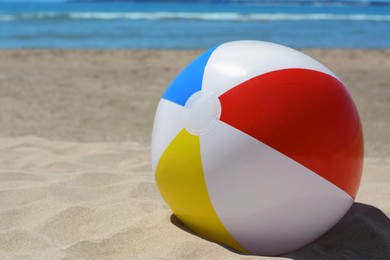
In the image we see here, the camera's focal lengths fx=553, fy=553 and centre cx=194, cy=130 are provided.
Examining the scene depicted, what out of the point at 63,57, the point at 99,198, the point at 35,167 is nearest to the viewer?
the point at 99,198

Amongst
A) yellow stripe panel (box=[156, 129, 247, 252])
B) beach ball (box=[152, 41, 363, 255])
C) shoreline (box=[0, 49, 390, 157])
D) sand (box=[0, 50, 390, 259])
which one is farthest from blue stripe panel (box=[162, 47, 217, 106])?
shoreline (box=[0, 49, 390, 157])

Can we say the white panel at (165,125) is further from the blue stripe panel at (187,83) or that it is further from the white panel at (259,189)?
the white panel at (259,189)

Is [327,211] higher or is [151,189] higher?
[327,211]

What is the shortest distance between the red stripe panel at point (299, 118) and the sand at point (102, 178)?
1.71 ft

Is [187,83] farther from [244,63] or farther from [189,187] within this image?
[189,187]

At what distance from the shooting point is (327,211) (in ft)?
8.86

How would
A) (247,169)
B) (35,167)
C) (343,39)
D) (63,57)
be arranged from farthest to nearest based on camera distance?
(343,39) → (63,57) → (35,167) → (247,169)

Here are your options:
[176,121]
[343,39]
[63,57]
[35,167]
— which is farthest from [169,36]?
[176,121]

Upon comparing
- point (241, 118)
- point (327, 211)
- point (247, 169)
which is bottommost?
point (327, 211)


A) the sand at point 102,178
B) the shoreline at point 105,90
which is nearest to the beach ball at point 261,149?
the sand at point 102,178

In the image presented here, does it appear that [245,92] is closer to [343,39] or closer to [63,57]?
[63,57]

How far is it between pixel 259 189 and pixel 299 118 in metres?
0.38

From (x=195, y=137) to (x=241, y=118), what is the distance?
24cm

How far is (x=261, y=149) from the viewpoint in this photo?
253 centimetres
